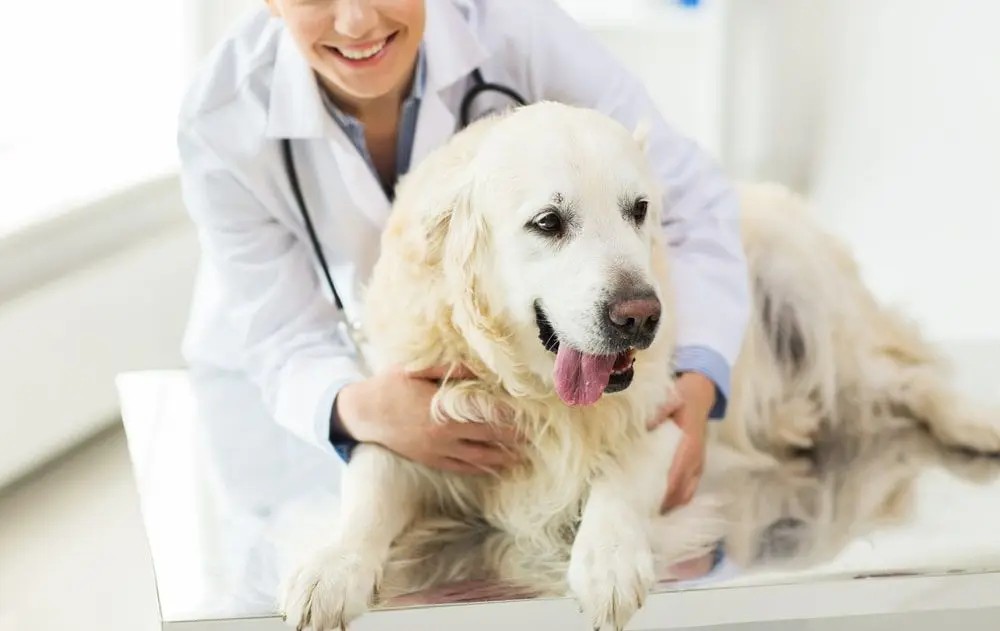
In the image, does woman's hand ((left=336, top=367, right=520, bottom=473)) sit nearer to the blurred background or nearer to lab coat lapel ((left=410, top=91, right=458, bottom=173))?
lab coat lapel ((left=410, top=91, right=458, bottom=173))

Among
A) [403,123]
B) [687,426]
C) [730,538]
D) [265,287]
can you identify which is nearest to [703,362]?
[687,426]

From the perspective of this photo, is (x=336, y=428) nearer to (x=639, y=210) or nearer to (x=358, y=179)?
(x=358, y=179)

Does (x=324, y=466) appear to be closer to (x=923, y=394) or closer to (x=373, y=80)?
(x=373, y=80)

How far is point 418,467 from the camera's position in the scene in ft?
3.62

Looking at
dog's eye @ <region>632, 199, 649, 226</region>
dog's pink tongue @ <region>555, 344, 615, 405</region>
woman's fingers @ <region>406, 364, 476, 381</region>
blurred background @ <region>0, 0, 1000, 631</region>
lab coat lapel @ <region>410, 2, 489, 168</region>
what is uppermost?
lab coat lapel @ <region>410, 2, 489, 168</region>

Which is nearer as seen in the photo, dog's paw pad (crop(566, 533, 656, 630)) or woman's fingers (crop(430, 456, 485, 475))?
dog's paw pad (crop(566, 533, 656, 630))

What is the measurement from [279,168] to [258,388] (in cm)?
35

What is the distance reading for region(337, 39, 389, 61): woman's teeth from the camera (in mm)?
1063

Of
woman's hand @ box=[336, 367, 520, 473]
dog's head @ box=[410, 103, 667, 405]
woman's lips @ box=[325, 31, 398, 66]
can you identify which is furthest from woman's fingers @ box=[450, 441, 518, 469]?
woman's lips @ box=[325, 31, 398, 66]

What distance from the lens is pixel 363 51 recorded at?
1065mm

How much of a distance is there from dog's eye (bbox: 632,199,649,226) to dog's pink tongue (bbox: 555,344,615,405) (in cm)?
12

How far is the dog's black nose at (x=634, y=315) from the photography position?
0.88 meters

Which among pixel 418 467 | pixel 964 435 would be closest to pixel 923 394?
pixel 964 435

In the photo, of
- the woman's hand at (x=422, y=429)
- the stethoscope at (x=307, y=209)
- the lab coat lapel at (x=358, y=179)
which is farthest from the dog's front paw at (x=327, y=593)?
the lab coat lapel at (x=358, y=179)
